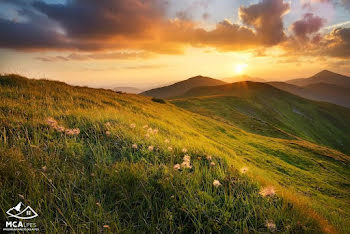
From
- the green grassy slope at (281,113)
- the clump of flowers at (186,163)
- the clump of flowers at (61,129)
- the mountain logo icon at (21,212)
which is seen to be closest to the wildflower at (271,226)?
the clump of flowers at (186,163)

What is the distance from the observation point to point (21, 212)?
8.38ft

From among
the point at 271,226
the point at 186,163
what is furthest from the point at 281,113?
the point at 271,226

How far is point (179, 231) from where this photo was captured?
9.09ft

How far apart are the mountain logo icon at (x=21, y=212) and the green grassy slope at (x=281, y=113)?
4293cm

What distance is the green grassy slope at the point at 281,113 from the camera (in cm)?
5575

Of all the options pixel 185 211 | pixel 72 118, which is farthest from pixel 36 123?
pixel 185 211

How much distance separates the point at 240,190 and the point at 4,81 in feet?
59.5

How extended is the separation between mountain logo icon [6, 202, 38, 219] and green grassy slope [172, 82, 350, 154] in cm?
4293

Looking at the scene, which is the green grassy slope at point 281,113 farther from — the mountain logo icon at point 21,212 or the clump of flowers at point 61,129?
the mountain logo icon at point 21,212

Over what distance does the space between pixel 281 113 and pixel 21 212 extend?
350 feet

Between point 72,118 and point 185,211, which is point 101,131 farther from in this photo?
point 185,211

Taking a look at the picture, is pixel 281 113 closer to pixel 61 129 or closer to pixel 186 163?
pixel 186 163

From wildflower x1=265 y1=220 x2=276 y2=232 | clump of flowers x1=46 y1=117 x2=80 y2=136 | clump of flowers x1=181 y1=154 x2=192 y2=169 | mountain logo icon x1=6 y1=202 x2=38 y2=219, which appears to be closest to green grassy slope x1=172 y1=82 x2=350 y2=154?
clump of flowers x1=181 y1=154 x2=192 y2=169

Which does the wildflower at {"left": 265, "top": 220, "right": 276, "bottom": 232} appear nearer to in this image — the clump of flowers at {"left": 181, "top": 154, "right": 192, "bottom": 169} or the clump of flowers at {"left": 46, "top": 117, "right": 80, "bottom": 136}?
the clump of flowers at {"left": 181, "top": 154, "right": 192, "bottom": 169}
